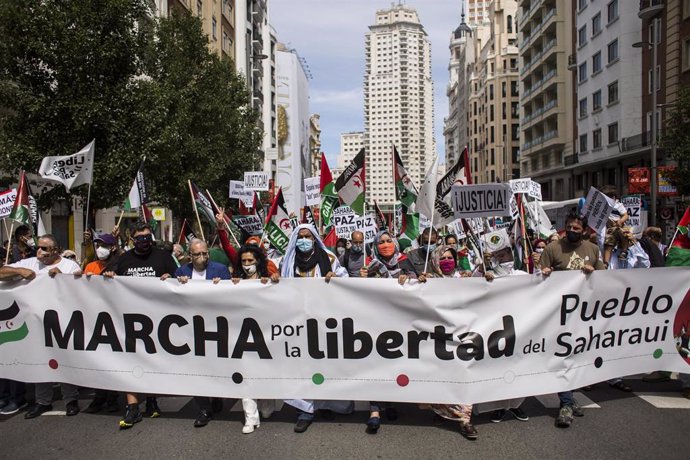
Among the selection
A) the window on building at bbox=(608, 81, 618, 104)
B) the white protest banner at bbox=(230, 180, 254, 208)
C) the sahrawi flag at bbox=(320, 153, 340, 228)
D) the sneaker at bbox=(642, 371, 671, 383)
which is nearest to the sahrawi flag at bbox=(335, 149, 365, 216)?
the sahrawi flag at bbox=(320, 153, 340, 228)

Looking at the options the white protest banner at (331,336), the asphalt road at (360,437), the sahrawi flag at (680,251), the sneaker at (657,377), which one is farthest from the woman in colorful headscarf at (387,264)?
the sneaker at (657,377)

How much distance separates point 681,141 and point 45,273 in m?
22.2

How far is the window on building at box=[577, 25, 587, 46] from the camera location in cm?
4422

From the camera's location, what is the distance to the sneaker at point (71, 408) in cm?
587

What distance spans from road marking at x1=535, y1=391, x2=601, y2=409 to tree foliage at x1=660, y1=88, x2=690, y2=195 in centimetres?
1840

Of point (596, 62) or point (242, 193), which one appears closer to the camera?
point (242, 193)

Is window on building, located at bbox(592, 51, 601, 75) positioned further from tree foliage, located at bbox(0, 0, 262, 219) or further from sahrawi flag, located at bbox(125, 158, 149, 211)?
sahrawi flag, located at bbox(125, 158, 149, 211)

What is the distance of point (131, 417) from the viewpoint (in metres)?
5.55

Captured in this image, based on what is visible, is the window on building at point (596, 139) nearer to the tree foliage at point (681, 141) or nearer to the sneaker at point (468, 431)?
the tree foliage at point (681, 141)

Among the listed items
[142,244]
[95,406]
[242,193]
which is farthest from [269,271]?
[242,193]

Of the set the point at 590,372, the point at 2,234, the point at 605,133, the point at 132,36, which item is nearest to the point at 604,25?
the point at 605,133

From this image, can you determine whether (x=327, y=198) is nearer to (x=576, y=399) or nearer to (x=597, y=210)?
(x=597, y=210)

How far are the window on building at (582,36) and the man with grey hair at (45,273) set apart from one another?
4527 centimetres

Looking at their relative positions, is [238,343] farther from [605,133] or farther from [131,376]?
[605,133]
